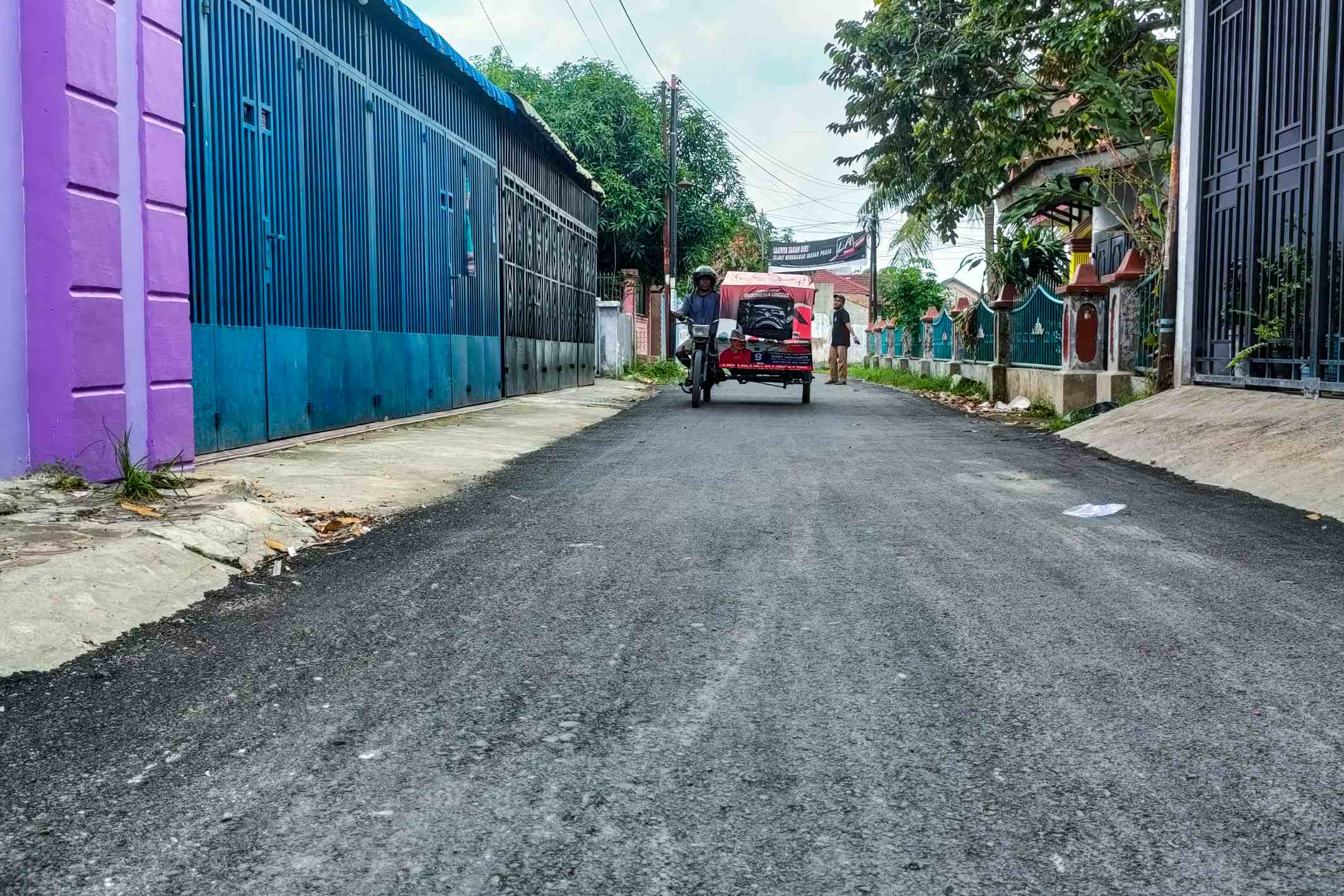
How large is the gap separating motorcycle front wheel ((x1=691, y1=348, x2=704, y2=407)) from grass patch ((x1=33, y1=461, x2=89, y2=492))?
10.9 meters

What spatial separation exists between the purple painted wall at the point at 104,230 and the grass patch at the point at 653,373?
2088 cm

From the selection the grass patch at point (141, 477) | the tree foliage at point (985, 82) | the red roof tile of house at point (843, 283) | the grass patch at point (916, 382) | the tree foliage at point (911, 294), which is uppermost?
the red roof tile of house at point (843, 283)

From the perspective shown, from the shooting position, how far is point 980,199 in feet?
59.7

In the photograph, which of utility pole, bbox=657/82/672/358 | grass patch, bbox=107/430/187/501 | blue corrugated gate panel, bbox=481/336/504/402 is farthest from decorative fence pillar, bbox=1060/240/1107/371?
utility pole, bbox=657/82/672/358

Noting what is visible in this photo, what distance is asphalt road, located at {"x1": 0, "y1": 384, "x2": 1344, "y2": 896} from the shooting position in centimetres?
209

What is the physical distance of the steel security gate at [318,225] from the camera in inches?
331

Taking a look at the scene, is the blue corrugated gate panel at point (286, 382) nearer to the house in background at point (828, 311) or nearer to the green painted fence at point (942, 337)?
the green painted fence at point (942, 337)

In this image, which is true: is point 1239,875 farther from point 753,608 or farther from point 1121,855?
point 753,608

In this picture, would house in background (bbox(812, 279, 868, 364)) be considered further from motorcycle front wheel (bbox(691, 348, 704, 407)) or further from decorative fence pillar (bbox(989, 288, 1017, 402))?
motorcycle front wheel (bbox(691, 348, 704, 407))

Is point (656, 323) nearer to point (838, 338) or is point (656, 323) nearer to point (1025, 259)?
point (838, 338)

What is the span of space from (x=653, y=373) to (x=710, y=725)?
2692 cm

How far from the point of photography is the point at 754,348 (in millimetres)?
17641

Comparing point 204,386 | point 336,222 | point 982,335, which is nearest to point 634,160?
point 982,335

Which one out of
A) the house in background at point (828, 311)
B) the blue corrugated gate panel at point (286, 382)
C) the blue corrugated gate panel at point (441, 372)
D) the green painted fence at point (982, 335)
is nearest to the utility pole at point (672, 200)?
the green painted fence at point (982, 335)
